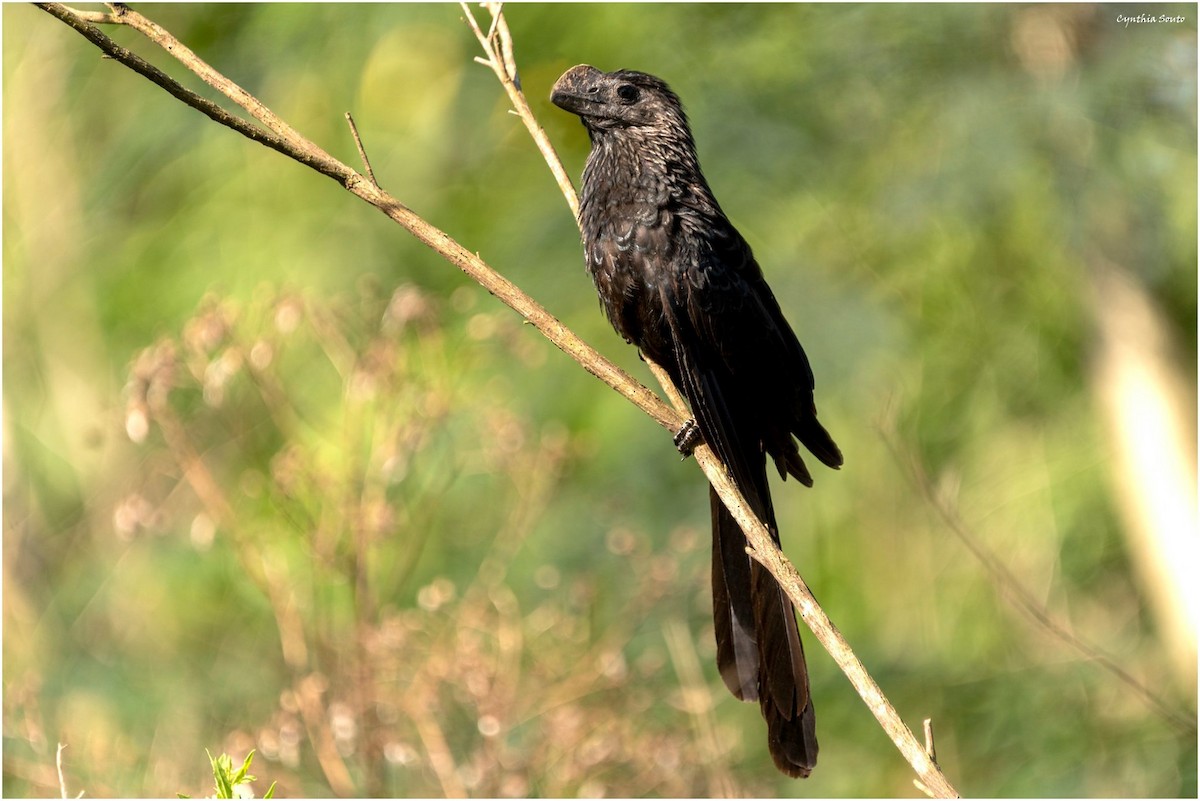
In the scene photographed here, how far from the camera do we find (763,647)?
2582mm

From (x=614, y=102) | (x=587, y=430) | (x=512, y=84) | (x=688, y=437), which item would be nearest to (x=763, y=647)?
(x=688, y=437)

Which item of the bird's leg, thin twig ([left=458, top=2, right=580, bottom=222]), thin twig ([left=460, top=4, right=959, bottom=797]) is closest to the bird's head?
thin twig ([left=458, top=2, right=580, bottom=222])

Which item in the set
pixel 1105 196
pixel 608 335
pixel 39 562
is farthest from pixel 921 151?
pixel 39 562

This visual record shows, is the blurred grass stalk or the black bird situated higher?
the black bird

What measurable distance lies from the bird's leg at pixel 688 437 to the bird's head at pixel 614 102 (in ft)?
2.95

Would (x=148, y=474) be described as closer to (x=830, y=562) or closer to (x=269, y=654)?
(x=269, y=654)

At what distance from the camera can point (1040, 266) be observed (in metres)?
6.34

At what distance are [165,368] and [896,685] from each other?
129 inches

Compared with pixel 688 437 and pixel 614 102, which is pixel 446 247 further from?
pixel 614 102

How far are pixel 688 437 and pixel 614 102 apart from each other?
1.02 m

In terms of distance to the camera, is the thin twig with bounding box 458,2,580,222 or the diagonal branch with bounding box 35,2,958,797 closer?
the diagonal branch with bounding box 35,2,958,797

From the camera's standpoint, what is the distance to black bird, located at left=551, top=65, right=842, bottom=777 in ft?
9.70

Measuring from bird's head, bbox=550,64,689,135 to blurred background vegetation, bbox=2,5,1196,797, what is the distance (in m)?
0.76

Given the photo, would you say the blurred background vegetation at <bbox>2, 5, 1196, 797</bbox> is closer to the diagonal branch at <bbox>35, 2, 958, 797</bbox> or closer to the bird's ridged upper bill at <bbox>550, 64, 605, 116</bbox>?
the bird's ridged upper bill at <bbox>550, 64, 605, 116</bbox>
